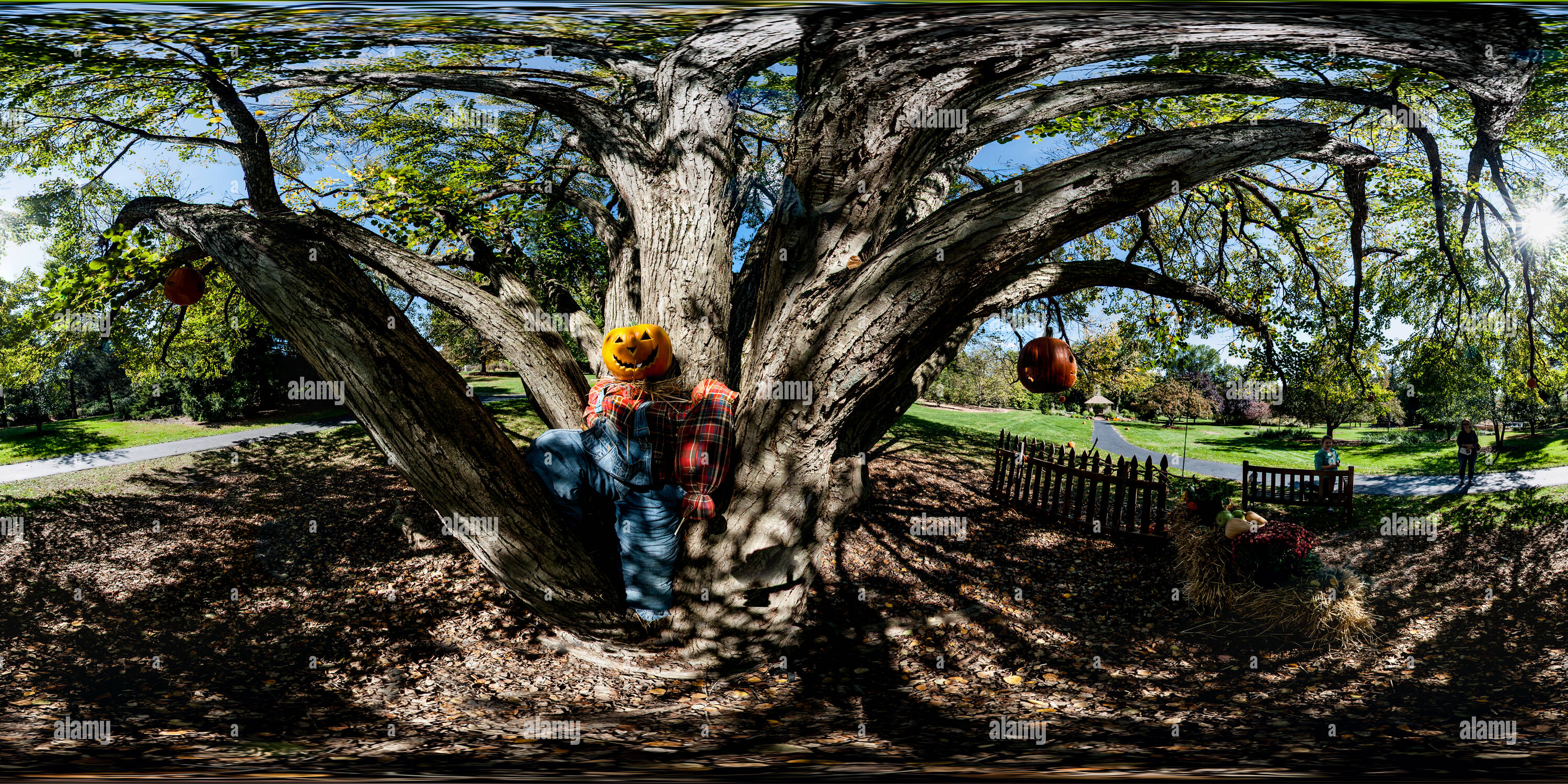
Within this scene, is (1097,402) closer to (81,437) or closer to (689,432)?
(689,432)

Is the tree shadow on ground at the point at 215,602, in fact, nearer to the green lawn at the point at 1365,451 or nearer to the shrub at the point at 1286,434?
the green lawn at the point at 1365,451

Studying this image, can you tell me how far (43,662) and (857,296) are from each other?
2.65 meters

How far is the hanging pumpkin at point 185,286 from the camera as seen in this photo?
1.94 metres

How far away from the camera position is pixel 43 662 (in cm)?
148

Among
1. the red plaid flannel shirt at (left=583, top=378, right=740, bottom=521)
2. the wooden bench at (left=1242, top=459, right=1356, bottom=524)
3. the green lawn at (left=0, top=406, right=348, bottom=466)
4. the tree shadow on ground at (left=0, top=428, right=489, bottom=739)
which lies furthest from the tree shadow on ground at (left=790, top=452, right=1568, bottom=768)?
the green lawn at (left=0, top=406, right=348, bottom=466)

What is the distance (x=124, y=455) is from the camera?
69.7 inches

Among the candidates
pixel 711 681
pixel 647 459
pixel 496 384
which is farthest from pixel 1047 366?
pixel 496 384

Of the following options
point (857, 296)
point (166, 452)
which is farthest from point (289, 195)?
point (857, 296)

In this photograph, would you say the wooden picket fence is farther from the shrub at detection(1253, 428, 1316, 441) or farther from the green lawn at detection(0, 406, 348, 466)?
the green lawn at detection(0, 406, 348, 466)

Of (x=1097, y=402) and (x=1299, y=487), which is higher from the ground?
(x=1097, y=402)

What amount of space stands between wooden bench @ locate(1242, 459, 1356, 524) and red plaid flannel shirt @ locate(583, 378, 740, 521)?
175 cm

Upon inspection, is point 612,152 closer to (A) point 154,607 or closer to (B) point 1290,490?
(A) point 154,607

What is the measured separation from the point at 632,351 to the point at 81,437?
2042mm

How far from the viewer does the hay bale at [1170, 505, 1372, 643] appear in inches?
59.6
